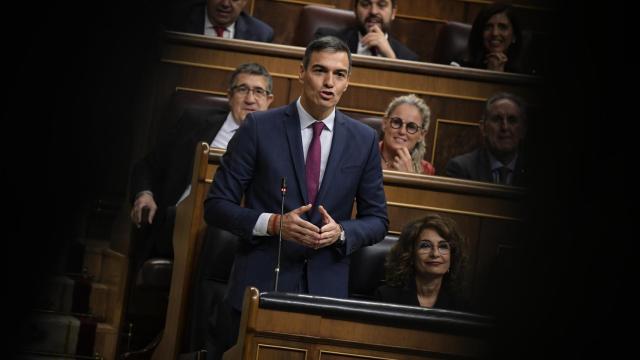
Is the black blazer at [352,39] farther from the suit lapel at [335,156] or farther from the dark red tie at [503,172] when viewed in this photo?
the suit lapel at [335,156]

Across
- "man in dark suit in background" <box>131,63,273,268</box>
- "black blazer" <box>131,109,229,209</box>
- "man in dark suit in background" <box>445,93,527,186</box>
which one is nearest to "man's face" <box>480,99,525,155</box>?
"man in dark suit in background" <box>445,93,527,186</box>

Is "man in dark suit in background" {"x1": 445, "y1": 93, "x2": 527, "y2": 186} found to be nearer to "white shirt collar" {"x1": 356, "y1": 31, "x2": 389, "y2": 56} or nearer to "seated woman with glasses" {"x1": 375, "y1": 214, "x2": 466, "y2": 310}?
"seated woman with glasses" {"x1": 375, "y1": 214, "x2": 466, "y2": 310}

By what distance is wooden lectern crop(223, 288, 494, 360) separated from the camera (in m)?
1.32

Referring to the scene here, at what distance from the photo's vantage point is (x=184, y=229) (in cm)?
219

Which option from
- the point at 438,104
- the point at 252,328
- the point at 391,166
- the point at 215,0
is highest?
the point at 215,0

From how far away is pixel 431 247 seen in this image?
6.56ft

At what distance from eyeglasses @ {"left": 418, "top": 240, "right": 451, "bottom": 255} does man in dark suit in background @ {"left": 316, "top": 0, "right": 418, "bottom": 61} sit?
1183 mm

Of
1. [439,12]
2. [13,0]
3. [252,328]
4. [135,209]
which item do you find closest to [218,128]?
[135,209]

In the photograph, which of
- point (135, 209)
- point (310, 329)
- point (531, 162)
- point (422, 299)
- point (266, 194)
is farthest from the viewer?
point (135, 209)

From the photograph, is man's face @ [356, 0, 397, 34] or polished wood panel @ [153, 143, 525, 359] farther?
man's face @ [356, 0, 397, 34]

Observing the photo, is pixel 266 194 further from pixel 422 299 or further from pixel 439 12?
pixel 439 12

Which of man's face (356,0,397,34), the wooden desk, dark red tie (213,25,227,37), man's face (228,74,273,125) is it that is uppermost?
man's face (356,0,397,34)

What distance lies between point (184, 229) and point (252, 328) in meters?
0.85

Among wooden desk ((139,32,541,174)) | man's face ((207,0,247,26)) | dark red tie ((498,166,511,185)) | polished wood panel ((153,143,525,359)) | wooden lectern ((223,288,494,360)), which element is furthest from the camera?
man's face ((207,0,247,26))
